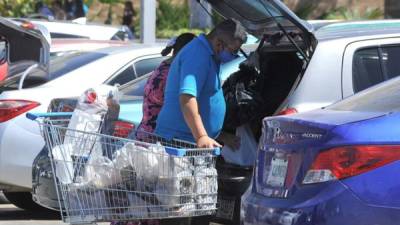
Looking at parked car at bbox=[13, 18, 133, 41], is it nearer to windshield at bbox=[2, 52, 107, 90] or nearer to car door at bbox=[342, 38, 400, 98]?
windshield at bbox=[2, 52, 107, 90]

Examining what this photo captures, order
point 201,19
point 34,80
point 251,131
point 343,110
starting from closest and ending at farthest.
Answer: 1. point 343,110
2. point 251,131
3. point 34,80
4. point 201,19

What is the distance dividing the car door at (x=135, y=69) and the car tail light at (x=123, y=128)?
1473 millimetres

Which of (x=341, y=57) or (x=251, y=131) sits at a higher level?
(x=341, y=57)

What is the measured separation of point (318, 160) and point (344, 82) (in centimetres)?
154

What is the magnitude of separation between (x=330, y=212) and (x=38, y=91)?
4.19m

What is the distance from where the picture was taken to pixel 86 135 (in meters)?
5.01

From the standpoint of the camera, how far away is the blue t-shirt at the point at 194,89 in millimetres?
5301

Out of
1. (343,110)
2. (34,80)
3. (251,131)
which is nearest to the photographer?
(343,110)

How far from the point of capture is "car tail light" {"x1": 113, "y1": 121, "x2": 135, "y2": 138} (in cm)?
612

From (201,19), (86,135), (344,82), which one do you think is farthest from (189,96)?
(201,19)

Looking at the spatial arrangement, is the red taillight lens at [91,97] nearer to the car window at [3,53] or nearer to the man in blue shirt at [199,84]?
the man in blue shirt at [199,84]

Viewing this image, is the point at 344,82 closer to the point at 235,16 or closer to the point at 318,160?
the point at 235,16

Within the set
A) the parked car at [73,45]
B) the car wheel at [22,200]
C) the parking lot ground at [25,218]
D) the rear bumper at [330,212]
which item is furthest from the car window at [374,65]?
the parked car at [73,45]

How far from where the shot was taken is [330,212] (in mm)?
3936
